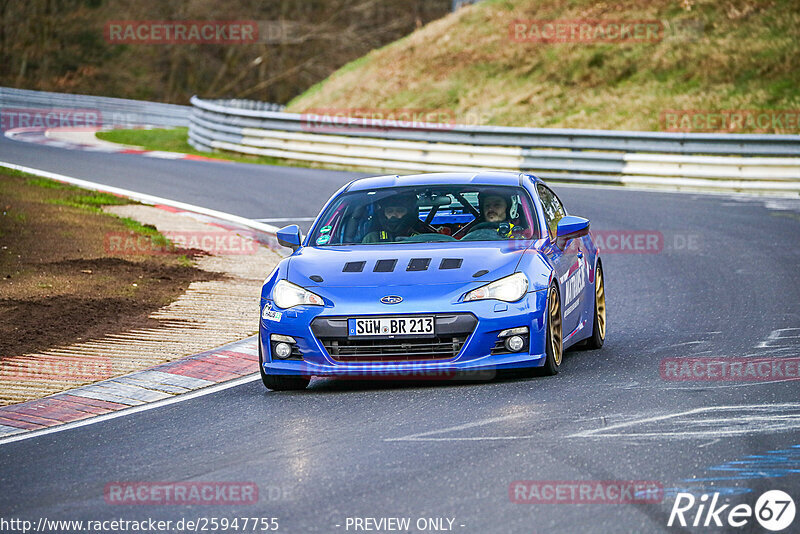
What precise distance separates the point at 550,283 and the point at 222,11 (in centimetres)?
5377

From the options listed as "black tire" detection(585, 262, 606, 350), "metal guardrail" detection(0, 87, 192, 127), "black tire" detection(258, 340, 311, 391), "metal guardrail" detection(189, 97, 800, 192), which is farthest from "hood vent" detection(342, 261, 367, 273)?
"metal guardrail" detection(0, 87, 192, 127)

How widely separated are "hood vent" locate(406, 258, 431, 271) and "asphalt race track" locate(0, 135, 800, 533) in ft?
2.65

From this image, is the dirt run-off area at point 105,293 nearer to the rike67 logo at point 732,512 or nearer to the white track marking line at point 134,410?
Answer: the white track marking line at point 134,410

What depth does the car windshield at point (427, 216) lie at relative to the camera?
30.6 feet

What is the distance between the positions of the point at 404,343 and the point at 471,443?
1.50 metres

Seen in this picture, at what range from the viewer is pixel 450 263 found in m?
8.50

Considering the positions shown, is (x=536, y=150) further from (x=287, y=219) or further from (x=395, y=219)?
(x=395, y=219)

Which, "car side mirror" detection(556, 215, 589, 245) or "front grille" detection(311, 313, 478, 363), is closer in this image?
"front grille" detection(311, 313, 478, 363)

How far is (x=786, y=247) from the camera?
15.8 metres

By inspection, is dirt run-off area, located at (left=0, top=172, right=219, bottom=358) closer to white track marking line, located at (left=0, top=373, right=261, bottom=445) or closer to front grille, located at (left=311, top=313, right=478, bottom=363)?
white track marking line, located at (left=0, top=373, right=261, bottom=445)

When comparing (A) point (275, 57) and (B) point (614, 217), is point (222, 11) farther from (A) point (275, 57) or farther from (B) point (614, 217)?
(B) point (614, 217)

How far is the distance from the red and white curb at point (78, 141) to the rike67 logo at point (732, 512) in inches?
916

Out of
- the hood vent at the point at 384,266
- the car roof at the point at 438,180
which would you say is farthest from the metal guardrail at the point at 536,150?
the hood vent at the point at 384,266

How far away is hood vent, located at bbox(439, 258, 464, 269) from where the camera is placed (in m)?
8.44
